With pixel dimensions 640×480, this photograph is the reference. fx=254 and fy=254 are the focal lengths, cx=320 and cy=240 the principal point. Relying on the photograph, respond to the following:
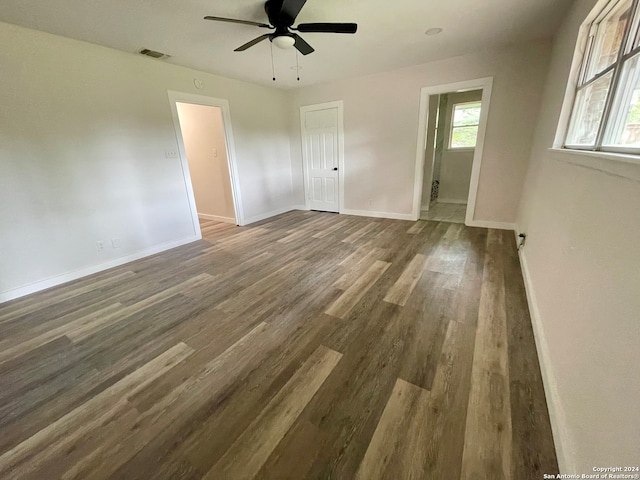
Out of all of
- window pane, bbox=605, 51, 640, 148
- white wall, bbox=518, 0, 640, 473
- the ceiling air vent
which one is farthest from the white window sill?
the ceiling air vent

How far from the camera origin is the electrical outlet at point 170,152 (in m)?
3.64

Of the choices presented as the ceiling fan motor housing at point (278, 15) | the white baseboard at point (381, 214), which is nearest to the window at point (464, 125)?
the white baseboard at point (381, 214)

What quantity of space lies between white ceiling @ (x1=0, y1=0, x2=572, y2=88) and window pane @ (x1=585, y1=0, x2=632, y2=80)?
0.83 meters

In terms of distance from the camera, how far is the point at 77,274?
9.86 feet

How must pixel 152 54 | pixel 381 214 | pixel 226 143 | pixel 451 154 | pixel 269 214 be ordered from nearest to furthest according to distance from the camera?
pixel 152 54
pixel 226 143
pixel 381 214
pixel 269 214
pixel 451 154

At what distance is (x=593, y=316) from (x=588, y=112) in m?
1.75

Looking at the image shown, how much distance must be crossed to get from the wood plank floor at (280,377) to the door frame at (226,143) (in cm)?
165

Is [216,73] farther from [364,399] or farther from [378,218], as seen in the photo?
[364,399]

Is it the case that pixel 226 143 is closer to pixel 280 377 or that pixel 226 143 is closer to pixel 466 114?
Result: pixel 280 377

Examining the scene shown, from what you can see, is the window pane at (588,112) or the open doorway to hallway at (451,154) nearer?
the window pane at (588,112)

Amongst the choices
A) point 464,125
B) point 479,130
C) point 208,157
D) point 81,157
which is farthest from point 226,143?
point 464,125

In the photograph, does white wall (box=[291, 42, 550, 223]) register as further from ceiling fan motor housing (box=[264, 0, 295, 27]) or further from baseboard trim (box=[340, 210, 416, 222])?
ceiling fan motor housing (box=[264, 0, 295, 27])

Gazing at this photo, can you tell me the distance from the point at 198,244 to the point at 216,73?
271 centimetres

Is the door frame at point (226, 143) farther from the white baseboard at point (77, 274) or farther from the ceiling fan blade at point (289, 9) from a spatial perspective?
the ceiling fan blade at point (289, 9)
